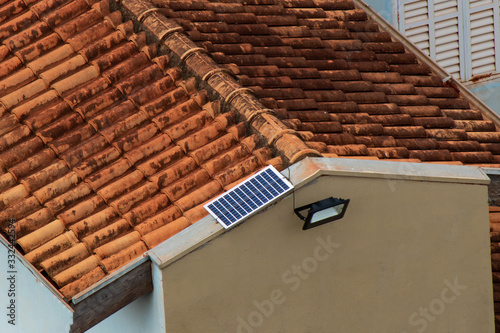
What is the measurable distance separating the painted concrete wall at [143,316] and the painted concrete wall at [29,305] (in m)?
0.50

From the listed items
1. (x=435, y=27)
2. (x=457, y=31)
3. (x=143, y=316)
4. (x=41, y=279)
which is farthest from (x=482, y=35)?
(x=41, y=279)

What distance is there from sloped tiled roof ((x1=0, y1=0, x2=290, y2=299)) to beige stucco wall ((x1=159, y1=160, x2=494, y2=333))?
0.57 meters

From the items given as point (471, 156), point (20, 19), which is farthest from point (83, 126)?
→ point (471, 156)

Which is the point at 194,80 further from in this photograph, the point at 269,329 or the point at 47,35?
the point at 269,329

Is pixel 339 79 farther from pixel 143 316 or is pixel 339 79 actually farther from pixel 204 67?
pixel 143 316

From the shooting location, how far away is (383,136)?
8.66 metres

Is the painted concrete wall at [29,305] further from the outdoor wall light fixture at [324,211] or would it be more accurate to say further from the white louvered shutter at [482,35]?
the white louvered shutter at [482,35]

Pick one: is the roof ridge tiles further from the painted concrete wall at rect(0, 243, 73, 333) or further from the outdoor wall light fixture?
the painted concrete wall at rect(0, 243, 73, 333)

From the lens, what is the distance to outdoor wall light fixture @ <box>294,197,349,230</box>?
6195mm

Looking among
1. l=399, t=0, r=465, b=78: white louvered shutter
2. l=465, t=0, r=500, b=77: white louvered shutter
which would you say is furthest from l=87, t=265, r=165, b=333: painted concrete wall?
l=465, t=0, r=500, b=77: white louvered shutter

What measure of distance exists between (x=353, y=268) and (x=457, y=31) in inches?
305

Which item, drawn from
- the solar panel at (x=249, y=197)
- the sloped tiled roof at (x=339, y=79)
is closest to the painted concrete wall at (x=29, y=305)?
the solar panel at (x=249, y=197)

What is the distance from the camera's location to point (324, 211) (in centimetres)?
628

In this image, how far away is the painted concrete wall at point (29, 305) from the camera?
694 centimetres
